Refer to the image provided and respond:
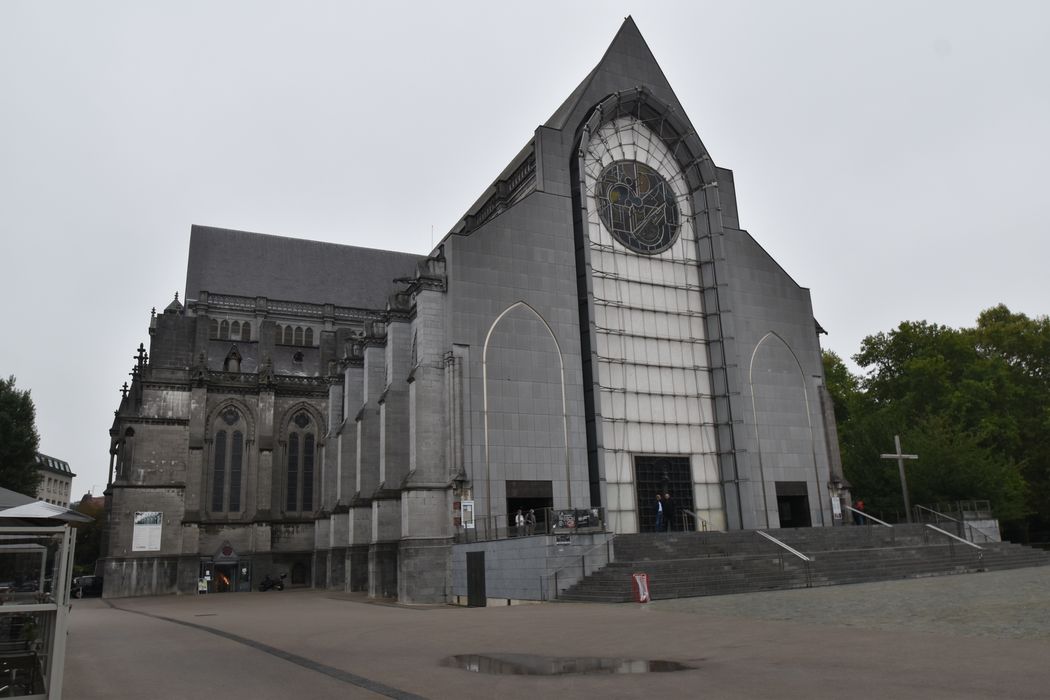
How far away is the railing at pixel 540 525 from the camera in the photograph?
912 inches

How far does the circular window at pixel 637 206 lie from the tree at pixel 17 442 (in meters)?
35.5

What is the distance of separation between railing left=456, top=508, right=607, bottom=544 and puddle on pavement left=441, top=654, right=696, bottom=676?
463 inches

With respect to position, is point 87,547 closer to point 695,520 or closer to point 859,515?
point 695,520

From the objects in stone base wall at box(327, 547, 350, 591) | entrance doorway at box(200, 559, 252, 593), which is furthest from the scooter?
stone base wall at box(327, 547, 350, 591)

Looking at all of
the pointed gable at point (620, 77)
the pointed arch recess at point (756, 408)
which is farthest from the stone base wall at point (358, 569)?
the pointed gable at point (620, 77)

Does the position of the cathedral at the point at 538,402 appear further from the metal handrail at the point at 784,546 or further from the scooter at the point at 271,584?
the metal handrail at the point at 784,546

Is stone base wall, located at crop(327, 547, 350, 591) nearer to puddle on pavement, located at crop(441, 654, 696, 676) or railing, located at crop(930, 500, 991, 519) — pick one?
railing, located at crop(930, 500, 991, 519)

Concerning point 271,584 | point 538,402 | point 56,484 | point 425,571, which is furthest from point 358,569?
point 56,484

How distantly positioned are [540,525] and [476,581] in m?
3.21

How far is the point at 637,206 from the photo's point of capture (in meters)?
36.7

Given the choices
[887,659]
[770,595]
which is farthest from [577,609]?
[887,659]

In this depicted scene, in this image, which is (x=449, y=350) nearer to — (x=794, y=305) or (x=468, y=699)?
(x=794, y=305)

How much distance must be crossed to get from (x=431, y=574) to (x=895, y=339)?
35604 mm

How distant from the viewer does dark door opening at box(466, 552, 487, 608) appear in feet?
83.3
